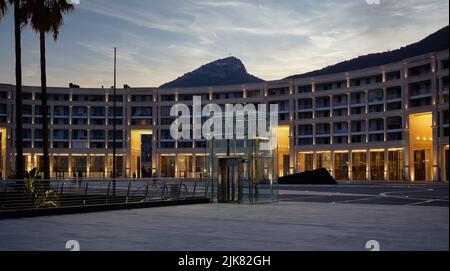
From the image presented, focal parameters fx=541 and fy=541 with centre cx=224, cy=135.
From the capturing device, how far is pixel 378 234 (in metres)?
12.7

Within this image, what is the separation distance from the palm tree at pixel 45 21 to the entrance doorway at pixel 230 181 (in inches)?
323

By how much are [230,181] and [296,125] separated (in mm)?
80197

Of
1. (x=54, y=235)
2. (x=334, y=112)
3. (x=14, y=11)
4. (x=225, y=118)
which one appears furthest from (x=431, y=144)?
(x=54, y=235)

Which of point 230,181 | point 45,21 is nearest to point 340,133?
point 230,181

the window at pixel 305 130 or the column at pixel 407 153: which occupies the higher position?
the window at pixel 305 130

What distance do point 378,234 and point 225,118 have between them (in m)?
15.0

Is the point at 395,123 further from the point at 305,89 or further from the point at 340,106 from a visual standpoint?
the point at 305,89

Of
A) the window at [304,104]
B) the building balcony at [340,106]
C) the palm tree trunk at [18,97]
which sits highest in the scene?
the window at [304,104]

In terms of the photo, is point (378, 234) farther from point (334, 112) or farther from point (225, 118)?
point (334, 112)

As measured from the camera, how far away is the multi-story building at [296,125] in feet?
276

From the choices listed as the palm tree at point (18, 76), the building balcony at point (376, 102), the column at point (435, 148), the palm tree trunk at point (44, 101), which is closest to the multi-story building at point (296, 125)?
the column at point (435, 148)

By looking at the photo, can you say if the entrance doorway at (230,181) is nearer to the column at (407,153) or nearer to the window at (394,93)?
the column at (407,153)

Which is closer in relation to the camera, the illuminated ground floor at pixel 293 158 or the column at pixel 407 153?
the column at pixel 407 153

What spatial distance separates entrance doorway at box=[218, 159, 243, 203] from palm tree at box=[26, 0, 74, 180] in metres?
8.21
